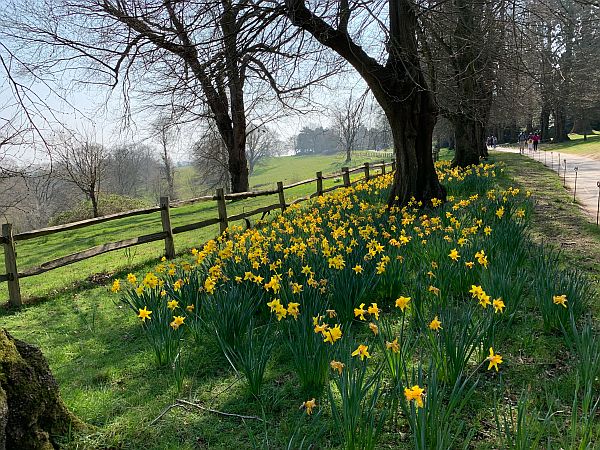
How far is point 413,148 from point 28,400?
752 cm

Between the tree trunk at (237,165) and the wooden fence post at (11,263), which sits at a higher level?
the tree trunk at (237,165)

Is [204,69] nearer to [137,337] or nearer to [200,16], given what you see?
[200,16]

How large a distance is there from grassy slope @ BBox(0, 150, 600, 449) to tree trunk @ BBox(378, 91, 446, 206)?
3.77 metres

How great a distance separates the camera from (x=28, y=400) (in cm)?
192

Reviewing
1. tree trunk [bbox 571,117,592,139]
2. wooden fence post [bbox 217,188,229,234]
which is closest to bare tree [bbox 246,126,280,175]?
wooden fence post [bbox 217,188,229,234]

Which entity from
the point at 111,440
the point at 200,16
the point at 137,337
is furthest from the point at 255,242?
the point at 200,16

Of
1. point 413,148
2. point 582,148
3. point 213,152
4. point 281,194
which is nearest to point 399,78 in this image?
point 413,148

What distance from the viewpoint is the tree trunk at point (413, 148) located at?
8.16 meters

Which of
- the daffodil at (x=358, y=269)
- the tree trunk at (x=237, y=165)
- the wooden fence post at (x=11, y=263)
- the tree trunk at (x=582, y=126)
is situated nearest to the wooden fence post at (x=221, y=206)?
the wooden fence post at (x=11, y=263)

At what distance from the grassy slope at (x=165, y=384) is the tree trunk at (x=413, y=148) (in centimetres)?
377

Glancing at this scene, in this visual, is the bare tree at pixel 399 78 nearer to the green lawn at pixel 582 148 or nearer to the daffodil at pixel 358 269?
the daffodil at pixel 358 269

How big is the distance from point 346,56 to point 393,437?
22.4ft

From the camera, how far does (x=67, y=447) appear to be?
2.05m

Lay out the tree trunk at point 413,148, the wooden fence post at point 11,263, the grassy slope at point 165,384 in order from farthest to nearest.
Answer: the tree trunk at point 413,148 → the wooden fence post at point 11,263 → the grassy slope at point 165,384
